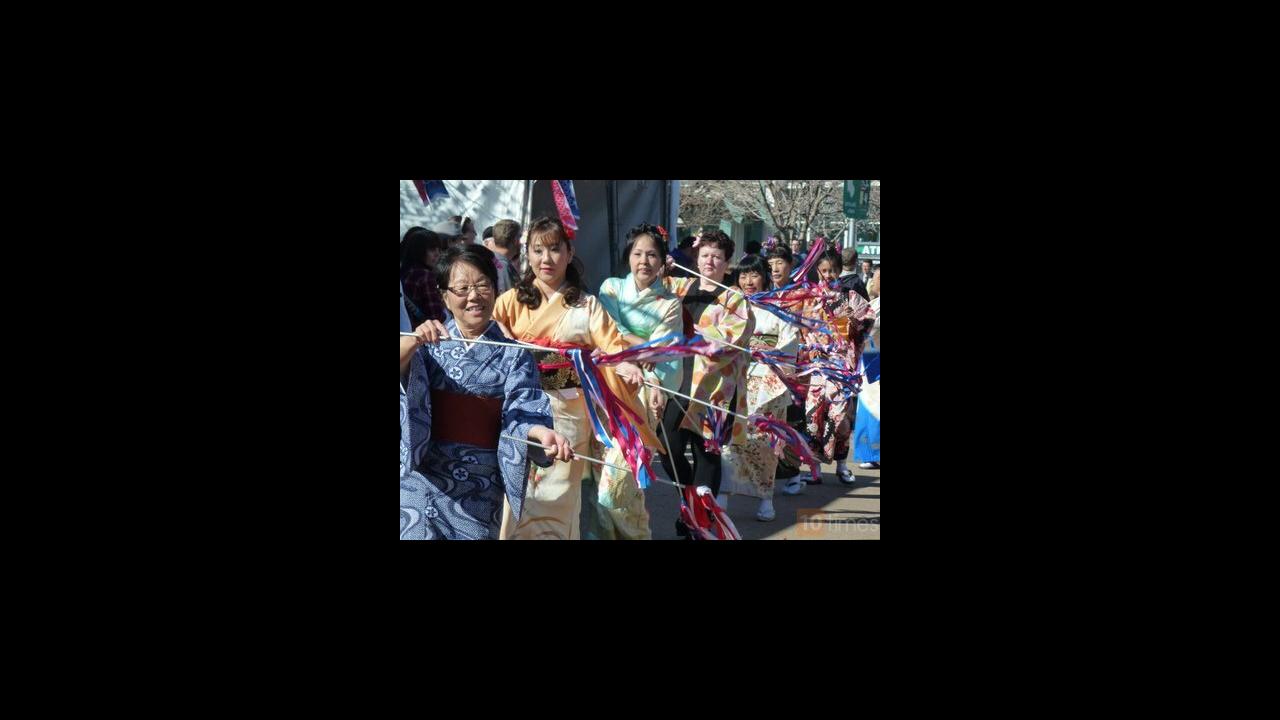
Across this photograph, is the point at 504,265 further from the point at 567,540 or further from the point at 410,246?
the point at 567,540

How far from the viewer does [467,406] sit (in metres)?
3.38

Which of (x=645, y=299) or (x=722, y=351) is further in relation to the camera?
(x=722, y=351)

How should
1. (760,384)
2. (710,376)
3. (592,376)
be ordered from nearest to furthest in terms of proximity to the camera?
(592,376) < (710,376) < (760,384)

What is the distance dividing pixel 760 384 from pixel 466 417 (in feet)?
8.24

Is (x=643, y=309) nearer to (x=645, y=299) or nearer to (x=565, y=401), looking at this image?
(x=645, y=299)

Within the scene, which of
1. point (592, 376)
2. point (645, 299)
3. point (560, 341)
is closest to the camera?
point (592, 376)

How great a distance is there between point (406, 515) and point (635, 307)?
1464 millimetres

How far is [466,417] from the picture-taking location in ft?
11.1

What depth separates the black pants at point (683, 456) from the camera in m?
4.81

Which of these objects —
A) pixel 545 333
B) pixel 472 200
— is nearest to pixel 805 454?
pixel 545 333

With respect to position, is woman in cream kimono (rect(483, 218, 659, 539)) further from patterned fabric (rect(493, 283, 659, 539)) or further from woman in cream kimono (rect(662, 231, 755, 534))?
woman in cream kimono (rect(662, 231, 755, 534))

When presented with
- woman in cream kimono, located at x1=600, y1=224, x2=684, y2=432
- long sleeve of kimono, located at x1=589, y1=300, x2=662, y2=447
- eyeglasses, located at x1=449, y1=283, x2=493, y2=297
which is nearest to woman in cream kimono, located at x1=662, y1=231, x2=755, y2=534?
woman in cream kimono, located at x1=600, y1=224, x2=684, y2=432

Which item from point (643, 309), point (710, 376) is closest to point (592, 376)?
point (643, 309)

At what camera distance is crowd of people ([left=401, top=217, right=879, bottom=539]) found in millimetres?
3359
